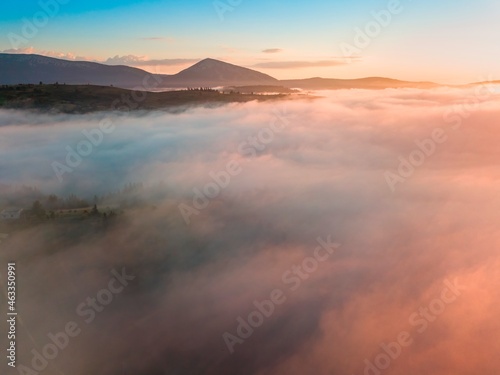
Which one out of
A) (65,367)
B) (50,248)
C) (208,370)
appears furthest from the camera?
(50,248)

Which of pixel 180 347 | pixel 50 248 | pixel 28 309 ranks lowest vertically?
pixel 180 347

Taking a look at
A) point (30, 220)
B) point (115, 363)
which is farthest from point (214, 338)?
point (30, 220)

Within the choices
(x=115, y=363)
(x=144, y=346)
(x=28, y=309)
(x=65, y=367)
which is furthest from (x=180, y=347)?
(x=28, y=309)

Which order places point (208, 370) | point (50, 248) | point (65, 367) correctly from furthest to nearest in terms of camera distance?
point (50, 248) < point (208, 370) < point (65, 367)

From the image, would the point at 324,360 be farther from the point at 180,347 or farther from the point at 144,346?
the point at 144,346

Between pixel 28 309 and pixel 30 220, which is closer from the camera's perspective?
pixel 28 309

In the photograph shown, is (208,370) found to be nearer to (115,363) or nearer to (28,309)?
(115,363)

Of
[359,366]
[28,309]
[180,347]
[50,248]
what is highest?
[50,248]

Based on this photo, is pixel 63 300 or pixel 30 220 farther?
pixel 30 220

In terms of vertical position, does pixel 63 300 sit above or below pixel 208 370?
above
